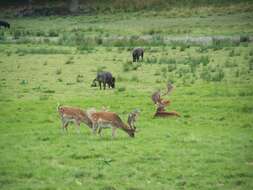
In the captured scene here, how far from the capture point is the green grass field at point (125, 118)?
11352 mm

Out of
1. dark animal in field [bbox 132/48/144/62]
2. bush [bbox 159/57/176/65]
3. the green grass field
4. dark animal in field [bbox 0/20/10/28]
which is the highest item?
dark animal in field [bbox 0/20/10/28]

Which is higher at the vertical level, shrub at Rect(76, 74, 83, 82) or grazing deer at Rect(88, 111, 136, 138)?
shrub at Rect(76, 74, 83, 82)

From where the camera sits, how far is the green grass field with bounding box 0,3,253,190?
447 inches

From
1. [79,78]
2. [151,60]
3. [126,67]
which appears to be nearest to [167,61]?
[151,60]

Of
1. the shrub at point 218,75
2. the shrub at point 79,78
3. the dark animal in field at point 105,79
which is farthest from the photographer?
the shrub at point 79,78

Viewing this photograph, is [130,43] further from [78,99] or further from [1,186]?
[1,186]

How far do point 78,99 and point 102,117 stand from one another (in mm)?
6644

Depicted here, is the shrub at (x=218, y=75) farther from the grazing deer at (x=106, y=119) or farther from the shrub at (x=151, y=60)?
the grazing deer at (x=106, y=119)

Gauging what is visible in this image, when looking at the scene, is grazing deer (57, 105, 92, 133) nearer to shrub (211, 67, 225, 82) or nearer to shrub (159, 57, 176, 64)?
shrub (211, 67, 225, 82)

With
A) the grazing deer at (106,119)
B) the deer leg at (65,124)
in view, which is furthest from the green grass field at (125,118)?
→ the grazing deer at (106,119)

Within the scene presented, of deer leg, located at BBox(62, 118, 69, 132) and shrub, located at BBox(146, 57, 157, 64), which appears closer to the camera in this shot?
deer leg, located at BBox(62, 118, 69, 132)

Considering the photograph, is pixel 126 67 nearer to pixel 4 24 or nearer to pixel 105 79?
pixel 105 79

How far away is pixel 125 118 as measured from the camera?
17016 millimetres

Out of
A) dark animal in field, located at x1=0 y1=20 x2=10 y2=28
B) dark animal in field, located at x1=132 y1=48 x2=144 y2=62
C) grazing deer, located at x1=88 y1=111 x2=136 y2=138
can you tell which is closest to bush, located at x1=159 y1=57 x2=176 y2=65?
dark animal in field, located at x1=132 y1=48 x2=144 y2=62
